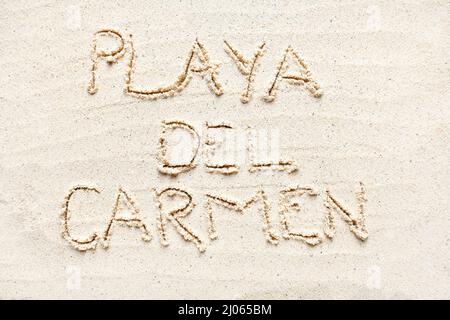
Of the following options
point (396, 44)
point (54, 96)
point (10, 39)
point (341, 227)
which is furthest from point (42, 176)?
point (396, 44)

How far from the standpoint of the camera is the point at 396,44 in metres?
1.10

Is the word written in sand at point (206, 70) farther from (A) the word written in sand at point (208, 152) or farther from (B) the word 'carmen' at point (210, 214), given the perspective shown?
(B) the word 'carmen' at point (210, 214)

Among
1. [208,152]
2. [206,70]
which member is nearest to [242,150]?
[208,152]

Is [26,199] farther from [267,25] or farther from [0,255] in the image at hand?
[267,25]

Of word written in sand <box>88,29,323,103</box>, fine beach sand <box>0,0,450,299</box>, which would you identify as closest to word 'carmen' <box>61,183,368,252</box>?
fine beach sand <box>0,0,450,299</box>

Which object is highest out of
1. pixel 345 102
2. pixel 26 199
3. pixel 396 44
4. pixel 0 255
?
pixel 396 44

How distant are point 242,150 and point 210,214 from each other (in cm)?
14

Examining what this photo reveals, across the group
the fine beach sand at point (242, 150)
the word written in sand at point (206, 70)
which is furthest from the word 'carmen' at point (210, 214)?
the word written in sand at point (206, 70)

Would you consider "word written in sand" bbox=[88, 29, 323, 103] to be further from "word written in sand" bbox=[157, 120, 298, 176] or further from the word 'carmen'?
the word 'carmen'

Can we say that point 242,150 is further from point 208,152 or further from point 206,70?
point 206,70

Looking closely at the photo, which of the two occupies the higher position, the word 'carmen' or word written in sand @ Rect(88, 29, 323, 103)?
word written in sand @ Rect(88, 29, 323, 103)

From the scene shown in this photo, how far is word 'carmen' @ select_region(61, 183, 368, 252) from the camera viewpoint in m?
1.09

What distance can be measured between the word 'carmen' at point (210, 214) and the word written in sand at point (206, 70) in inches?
7.7

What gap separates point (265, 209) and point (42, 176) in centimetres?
45
